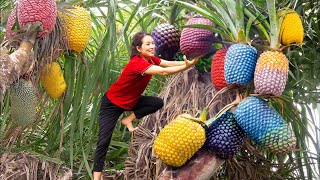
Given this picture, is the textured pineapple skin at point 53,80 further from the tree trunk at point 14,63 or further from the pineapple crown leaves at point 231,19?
→ the pineapple crown leaves at point 231,19

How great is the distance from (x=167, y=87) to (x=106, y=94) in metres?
0.30

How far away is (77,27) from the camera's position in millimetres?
2453

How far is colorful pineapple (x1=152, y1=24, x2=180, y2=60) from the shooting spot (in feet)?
8.66

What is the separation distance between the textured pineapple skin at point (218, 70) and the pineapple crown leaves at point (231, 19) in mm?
70

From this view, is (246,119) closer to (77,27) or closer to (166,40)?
(166,40)

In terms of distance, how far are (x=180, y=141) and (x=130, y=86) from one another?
1.54 feet

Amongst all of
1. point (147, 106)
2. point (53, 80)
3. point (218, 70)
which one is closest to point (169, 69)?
point (218, 70)

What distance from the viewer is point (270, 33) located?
7.15 feet

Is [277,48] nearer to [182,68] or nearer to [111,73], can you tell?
[182,68]

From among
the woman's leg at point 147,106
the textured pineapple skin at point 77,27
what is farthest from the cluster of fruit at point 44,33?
the woman's leg at point 147,106

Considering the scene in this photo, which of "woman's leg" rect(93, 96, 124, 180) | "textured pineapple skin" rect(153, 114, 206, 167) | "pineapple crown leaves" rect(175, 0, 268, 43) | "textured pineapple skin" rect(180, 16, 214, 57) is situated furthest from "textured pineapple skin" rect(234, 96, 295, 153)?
"woman's leg" rect(93, 96, 124, 180)

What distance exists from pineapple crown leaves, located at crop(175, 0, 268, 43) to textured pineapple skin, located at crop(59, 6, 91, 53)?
1.45 ft

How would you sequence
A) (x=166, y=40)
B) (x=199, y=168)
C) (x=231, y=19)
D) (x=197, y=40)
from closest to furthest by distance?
(x=199, y=168)
(x=231, y=19)
(x=197, y=40)
(x=166, y=40)

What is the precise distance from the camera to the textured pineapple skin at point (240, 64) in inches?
84.0
